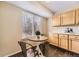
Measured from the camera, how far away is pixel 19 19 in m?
1.51

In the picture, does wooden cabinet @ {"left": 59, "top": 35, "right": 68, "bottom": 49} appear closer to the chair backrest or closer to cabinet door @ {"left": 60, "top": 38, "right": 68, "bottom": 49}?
cabinet door @ {"left": 60, "top": 38, "right": 68, "bottom": 49}

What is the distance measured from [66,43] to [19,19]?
3.35 ft

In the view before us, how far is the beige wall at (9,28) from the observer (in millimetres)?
1446

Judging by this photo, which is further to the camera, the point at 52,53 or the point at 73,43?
A: the point at 73,43

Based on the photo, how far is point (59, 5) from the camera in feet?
4.68

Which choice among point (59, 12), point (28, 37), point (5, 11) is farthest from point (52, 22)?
point (5, 11)

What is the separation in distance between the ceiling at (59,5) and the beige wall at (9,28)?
498 millimetres

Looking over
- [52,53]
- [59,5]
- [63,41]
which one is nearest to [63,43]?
[63,41]

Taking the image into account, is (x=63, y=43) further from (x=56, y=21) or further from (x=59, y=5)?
(x=59, y=5)

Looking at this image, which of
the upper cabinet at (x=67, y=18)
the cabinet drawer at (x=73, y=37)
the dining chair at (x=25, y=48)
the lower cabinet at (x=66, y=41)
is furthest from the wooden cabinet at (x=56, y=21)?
the dining chair at (x=25, y=48)

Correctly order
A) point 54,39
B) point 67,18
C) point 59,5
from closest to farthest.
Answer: point 59,5
point 54,39
point 67,18

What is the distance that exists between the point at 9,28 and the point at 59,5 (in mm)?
936

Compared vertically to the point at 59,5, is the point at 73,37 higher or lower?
lower

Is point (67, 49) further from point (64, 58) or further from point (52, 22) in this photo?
point (52, 22)
